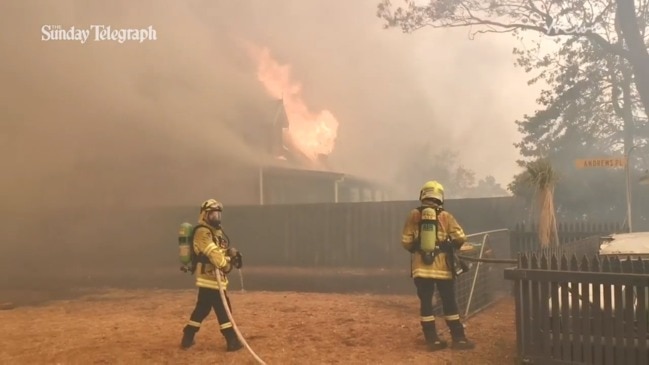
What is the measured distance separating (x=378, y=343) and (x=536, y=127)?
12654 mm

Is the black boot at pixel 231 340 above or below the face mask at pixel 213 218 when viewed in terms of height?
below

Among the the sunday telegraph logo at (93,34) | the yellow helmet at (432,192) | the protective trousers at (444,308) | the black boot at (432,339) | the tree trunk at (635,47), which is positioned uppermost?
the the sunday telegraph logo at (93,34)

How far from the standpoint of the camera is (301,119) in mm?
26828

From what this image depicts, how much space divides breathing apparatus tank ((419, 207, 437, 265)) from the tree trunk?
11.4 meters

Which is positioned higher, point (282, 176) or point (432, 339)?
point (282, 176)

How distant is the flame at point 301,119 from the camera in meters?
26.1

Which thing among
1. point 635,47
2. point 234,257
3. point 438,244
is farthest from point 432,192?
point 635,47

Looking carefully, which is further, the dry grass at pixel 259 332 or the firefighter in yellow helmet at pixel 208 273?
the firefighter in yellow helmet at pixel 208 273

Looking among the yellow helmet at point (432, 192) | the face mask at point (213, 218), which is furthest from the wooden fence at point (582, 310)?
the face mask at point (213, 218)

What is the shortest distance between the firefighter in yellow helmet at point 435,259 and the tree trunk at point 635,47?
36.9 ft

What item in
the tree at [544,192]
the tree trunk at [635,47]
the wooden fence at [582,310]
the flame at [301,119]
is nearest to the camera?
the wooden fence at [582,310]

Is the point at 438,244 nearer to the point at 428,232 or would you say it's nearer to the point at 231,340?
the point at 428,232

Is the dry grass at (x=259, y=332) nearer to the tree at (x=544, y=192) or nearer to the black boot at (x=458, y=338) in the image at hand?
the black boot at (x=458, y=338)

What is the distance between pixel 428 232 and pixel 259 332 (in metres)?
2.63
